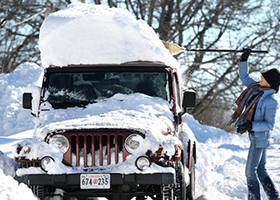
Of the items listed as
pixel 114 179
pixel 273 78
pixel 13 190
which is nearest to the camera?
pixel 13 190

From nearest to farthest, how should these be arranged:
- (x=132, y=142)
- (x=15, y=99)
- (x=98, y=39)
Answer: (x=132, y=142) < (x=98, y=39) < (x=15, y=99)

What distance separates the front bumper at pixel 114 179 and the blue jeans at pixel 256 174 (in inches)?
69.6

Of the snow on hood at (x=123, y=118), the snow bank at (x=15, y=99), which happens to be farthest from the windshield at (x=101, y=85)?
the snow bank at (x=15, y=99)

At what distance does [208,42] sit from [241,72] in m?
19.5

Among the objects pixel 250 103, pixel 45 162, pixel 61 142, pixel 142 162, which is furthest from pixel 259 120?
pixel 45 162

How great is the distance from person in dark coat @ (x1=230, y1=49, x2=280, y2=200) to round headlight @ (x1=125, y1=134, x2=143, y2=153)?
1.71 meters

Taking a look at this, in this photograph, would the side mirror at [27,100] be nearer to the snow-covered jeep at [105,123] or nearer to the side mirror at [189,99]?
the snow-covered jeep at [105,123]

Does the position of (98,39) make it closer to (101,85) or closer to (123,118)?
(101,85)

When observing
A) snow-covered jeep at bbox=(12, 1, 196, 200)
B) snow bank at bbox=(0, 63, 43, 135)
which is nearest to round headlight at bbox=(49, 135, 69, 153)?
snow-covered jeep at bbox=(12, 1, 196, 200)

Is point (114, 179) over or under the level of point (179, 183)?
over

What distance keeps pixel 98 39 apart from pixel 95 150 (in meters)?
2.04

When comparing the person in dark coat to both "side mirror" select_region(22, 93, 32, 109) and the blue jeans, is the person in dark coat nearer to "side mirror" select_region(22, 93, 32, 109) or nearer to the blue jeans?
the blue jeans

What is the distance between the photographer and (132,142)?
6402 millimetres

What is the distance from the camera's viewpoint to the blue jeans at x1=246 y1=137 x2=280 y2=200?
7.62m
